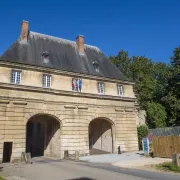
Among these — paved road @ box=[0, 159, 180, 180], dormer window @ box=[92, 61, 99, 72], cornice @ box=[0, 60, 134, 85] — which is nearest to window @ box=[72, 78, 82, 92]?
cornice @ box=[0, 60, 134, 85]

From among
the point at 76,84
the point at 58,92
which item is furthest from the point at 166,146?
the point at 58,92

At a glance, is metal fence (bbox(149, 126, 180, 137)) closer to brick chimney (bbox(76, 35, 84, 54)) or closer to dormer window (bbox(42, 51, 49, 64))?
brick chimney (bbox(76, 35, 84, 54))

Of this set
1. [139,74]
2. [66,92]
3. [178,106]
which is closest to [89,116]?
[66,92]

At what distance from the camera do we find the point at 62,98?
19.0 metres

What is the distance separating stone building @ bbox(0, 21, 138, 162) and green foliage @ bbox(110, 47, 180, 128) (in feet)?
27.3

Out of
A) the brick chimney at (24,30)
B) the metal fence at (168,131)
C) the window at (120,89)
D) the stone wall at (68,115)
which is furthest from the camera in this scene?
the window at (120,89)

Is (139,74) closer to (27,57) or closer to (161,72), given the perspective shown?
(161,72)

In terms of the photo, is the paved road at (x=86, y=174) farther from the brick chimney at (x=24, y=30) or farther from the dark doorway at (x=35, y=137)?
the dark doorway at (x=35, y=137)

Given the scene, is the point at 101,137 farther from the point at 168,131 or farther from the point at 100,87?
the point at 168,131

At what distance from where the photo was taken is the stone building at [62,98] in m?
16.7

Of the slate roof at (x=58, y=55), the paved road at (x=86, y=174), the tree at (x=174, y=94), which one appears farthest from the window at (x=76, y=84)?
the tree at (x=174, y=94)

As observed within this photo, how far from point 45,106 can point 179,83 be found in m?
20.2

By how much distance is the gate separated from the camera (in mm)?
15203

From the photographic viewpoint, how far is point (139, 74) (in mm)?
34094
